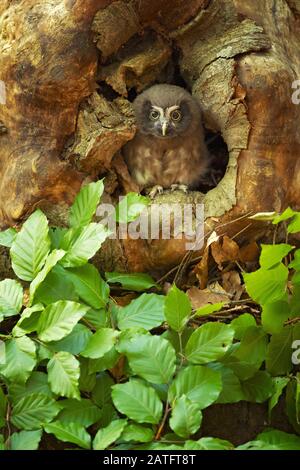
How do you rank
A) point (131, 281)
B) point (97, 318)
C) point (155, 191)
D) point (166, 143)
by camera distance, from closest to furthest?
point (97, 318) < point (131, 281) < point (155, 191) < point (166, 143)

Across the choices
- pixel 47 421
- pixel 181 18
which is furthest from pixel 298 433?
pixel 181 18

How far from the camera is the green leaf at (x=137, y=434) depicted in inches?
81.0

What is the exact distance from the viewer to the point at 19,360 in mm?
2191

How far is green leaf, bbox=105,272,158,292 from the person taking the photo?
2.64 m

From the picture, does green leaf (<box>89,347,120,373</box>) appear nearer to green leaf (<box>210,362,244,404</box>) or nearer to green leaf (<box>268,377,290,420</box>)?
green leaf (<box>210,362,244,404</box>)

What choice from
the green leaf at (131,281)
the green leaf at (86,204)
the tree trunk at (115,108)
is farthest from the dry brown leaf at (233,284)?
the green leaf at (86,204)

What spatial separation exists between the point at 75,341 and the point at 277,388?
63 centimetres

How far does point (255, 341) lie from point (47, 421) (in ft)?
2.19

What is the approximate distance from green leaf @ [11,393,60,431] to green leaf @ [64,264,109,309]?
0.34 metres

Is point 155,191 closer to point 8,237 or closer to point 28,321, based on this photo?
point 8,237

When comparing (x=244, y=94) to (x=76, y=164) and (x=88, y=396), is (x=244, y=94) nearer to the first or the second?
(x=76, y=164)

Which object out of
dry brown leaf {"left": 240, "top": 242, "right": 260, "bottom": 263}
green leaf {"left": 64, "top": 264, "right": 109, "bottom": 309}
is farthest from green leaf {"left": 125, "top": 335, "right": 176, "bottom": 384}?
dry brown leaf {"left": 240, "top": 242, "right": 260, "bottom": 263}

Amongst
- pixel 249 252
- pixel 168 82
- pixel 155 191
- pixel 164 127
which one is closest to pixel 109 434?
pixel 249 252
